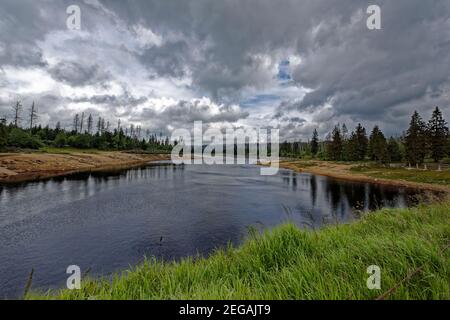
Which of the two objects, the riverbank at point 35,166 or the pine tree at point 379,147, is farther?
the pine tree at point 379,147

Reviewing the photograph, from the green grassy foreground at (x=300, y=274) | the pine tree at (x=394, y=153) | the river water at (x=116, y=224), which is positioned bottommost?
the river water at (x=116, y=224)

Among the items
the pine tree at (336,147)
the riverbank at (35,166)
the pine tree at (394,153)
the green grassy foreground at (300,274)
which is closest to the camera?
the green grassy foreground at (300,274)

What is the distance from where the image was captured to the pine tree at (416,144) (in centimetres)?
Result: 4797

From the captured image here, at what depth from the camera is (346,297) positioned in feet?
9.70

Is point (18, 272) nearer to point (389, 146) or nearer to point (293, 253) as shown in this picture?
point (293, 253)

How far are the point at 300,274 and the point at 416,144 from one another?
61.5 m

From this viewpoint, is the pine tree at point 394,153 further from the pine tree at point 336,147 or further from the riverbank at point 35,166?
the riverbank at point 35,166

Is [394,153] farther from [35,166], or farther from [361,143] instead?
[35,166]

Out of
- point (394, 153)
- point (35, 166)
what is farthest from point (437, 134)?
point (35, 166)

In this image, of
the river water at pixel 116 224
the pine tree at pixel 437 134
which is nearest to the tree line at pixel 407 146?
the pine tree at pixel 437 134

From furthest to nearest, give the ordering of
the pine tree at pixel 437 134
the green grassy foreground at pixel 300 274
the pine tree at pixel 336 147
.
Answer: the pine tree at pixel 336 147, the pine tree at pixel 437 134, the green grassy foreground at pixel 300 274

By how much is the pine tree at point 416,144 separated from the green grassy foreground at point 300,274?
187ft

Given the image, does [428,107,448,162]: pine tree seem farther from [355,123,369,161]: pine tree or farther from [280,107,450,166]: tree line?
[355,123,369,161]: pine tree
